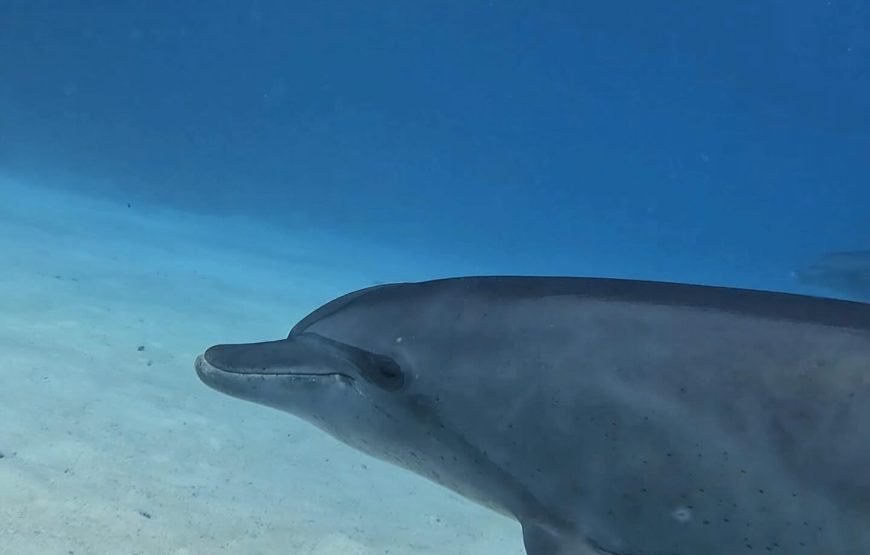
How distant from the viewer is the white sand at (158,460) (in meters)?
3.57

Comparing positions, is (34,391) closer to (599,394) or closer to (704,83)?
(599,394)

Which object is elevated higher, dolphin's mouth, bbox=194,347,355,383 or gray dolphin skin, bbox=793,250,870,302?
gray dolphin skin, bbox=793,250,870,302

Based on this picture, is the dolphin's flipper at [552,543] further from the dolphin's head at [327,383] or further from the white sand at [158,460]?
the white sand at [158,460]

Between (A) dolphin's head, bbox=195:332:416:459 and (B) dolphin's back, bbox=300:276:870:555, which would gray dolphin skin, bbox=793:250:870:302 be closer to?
(B) dolphin's back, bbox=300:276:870:555

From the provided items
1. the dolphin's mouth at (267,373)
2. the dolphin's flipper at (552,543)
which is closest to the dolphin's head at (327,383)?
the dolphin's mouth at (267,373)

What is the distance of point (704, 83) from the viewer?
139ft

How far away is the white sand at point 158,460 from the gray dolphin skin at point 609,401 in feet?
3.98

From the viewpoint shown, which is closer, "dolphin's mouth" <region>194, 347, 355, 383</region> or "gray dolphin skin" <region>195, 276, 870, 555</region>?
"gray dolphin skin" <region>195, 276, 870, 555</region>

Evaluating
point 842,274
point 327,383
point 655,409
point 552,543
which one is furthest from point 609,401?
point 842,274

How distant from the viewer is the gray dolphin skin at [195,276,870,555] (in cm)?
221

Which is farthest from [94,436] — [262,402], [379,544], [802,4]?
[802,4]

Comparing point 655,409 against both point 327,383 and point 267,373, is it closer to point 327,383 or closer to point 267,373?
point 327,383

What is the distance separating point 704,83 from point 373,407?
142 ft

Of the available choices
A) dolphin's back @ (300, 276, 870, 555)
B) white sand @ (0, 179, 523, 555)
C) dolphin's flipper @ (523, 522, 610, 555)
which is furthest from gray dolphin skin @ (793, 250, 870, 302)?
dolphin's flipper @ (523, 522, 610, 555)
